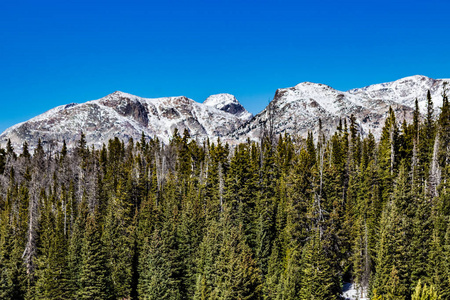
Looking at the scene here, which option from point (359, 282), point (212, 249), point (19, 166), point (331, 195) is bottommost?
point (359, 282)

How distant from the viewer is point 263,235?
155 ft

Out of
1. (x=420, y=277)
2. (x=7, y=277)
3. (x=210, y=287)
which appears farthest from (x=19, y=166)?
(x=420, y=277)

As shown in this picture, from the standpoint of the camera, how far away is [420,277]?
34.5 m

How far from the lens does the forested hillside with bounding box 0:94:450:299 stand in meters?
35.4

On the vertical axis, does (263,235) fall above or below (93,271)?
above

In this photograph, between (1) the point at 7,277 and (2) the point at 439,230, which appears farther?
(1) the point at 7,277

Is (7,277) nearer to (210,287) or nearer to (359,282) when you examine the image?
(210,287)

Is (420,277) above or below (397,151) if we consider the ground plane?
below

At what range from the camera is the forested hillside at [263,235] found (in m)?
35.4

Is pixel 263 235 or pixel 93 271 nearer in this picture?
pixel 93 271

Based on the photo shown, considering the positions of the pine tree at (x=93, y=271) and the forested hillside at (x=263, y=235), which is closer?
the forested hillside at (x=263, y=235)


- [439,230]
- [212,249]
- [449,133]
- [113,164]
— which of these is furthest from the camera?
[113,164]

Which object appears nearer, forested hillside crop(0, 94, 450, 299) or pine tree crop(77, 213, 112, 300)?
forested hillside crop(0, 94, 450, 299)

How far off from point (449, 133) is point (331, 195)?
21.5 metres
